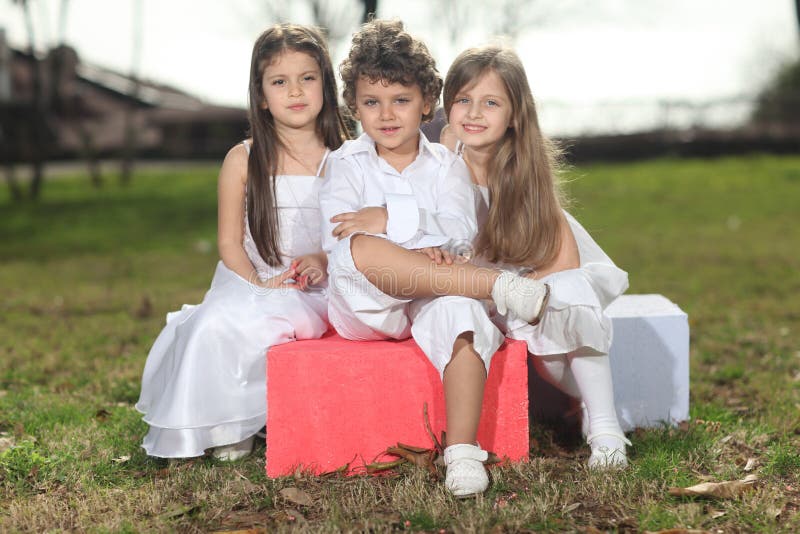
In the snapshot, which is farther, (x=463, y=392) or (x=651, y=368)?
(x=651, y=368)

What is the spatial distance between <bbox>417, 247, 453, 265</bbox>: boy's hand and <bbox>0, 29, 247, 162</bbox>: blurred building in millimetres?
14861

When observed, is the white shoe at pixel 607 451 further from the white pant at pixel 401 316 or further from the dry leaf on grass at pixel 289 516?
the dry leaf on grass at pixel 289 516

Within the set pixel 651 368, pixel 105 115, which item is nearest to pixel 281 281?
pixel 651 368

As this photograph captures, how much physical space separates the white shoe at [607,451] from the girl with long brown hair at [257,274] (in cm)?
104

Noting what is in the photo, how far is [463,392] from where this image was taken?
2.83 metres

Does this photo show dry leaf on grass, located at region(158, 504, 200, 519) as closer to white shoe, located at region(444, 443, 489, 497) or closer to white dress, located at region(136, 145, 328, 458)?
white dress, located at region(136, 145, 328, 458)

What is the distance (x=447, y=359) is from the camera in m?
2.86

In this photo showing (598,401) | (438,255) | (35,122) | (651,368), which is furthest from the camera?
(35,122)

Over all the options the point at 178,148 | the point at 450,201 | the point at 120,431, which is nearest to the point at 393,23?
the point at 450,201

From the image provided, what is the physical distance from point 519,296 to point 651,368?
95 cm

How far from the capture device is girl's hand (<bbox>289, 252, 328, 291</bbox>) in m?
3.43

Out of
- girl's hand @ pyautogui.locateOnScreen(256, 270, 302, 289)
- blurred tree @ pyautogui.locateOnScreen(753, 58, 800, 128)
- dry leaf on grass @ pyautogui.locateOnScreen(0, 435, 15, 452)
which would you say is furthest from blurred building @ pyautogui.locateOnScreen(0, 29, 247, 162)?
girl's hand @ pyautogui.locateOnScreen(256, 270, 302, 289)

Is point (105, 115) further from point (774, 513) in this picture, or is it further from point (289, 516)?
A: point (774, 513)

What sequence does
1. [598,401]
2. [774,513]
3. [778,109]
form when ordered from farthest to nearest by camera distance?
1. [778,109]
2. [598,401]
3. [774,513]
